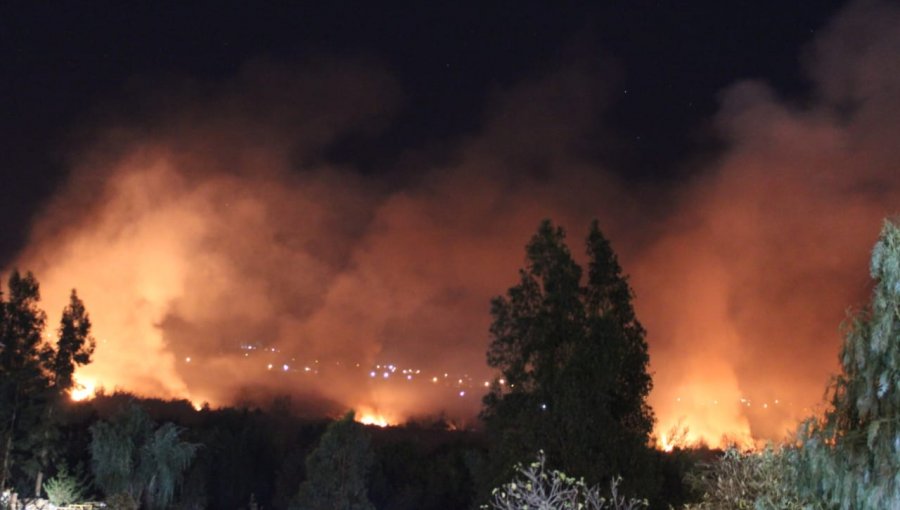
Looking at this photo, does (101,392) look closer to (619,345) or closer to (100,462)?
(100,462)

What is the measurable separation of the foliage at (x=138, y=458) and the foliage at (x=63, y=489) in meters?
0.91

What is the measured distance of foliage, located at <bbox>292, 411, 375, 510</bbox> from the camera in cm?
2978

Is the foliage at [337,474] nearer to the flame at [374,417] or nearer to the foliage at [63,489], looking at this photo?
the foliage at [63,489]

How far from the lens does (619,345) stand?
18.4 metres

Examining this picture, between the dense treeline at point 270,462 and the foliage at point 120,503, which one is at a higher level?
the dense treeline at point 270,462

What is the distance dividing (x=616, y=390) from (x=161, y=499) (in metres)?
23.2

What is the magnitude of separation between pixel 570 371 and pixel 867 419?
9.39 metres

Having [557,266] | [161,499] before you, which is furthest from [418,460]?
[557,266]

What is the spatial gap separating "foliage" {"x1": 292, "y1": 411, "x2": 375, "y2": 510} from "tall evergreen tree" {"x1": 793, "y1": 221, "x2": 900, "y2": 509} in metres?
23.6

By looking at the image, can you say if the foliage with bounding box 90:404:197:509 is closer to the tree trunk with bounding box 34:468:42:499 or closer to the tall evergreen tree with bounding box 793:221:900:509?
the tree trunk with bounding box 34:468:42:499

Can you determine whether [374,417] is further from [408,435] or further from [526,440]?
[526,440]

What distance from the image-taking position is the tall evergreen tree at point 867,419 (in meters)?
7.62

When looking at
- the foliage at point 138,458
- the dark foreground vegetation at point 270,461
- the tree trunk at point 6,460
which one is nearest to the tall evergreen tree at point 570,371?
the dark foreground vegetation at point 270,461

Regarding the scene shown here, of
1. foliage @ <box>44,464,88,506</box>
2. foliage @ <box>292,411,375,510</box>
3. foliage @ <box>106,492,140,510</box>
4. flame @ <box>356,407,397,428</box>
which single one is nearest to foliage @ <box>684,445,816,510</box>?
foliage @ <box>292,411,375,510</box>
